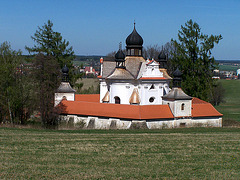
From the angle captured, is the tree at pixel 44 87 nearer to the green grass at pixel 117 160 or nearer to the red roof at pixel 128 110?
the red roof at pixel 128 110

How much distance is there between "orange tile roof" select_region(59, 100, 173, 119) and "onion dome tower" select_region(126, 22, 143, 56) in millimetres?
8544

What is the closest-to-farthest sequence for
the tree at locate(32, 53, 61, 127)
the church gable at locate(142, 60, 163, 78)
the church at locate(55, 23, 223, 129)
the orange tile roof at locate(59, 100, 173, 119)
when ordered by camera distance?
the orange tile roof at locate(59, 100, 173, 119), the church at locate(55, 23, 223, 129), the tree at locate(32, 53, 61, 127), the church gable at locate(142, 60, 163, 78)

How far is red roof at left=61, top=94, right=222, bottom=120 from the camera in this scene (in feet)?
109

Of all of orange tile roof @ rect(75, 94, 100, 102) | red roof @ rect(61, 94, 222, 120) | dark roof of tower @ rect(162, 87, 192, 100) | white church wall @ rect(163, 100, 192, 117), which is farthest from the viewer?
orange tile roof @ rect(75, 94, 100, 102)

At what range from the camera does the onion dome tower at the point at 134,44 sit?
40.5m

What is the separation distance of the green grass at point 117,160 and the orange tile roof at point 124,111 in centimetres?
1406

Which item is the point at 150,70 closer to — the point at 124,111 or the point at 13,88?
the point at 124,111

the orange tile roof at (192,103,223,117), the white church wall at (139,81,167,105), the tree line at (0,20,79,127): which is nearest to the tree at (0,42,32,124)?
the tree line at (0,20,79,127)

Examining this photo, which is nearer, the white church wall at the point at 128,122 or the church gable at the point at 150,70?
the white church wall at the point at 128,122

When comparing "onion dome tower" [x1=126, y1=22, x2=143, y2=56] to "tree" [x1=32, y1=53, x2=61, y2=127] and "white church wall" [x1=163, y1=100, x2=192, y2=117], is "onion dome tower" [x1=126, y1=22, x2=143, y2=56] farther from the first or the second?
"tree" [x1=32, y1=53, x2=61, y2=127]

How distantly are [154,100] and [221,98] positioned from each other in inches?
1780

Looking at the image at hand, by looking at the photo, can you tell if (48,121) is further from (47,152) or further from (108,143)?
(47,152)

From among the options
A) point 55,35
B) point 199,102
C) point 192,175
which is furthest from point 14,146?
point 55,35

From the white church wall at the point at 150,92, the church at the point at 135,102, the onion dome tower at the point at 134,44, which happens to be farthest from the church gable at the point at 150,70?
the onion dome tower at the point at 134,44
